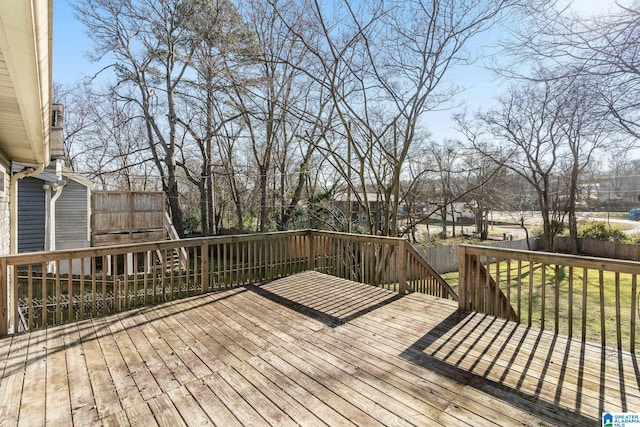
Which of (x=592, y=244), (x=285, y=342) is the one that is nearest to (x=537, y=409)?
(x=285, y=342)

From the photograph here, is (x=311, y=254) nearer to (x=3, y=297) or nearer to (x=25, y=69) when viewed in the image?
(x=3, y=297)

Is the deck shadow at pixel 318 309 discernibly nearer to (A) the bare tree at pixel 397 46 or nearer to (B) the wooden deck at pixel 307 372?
(B) the wooden deck at pixel 307 372

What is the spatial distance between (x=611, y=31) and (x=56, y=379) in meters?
6.87

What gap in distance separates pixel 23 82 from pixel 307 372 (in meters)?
2.93

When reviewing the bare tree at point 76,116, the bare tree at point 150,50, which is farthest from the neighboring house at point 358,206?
the bare tree at point 76,116

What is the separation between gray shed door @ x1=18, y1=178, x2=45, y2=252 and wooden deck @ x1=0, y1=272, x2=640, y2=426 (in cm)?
682

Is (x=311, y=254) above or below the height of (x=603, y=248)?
above

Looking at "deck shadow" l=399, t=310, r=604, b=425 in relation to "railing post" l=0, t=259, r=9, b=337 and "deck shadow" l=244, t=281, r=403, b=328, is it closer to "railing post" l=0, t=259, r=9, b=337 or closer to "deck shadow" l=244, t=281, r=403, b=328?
"deck shadow" l=244, t=281, r=403, b=328

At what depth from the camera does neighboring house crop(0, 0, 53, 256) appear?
1.46 m

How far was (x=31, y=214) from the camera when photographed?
8.80 meters

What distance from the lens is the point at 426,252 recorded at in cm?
1369

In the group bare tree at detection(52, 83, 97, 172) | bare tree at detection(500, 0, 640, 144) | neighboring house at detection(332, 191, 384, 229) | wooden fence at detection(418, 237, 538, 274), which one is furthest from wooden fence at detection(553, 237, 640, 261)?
bare tree at detection(52, 83, 97, 172)

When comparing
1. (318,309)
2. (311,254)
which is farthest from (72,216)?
(318,309)

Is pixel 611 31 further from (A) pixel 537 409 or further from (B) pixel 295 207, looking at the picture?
(B) pixel 295 207
